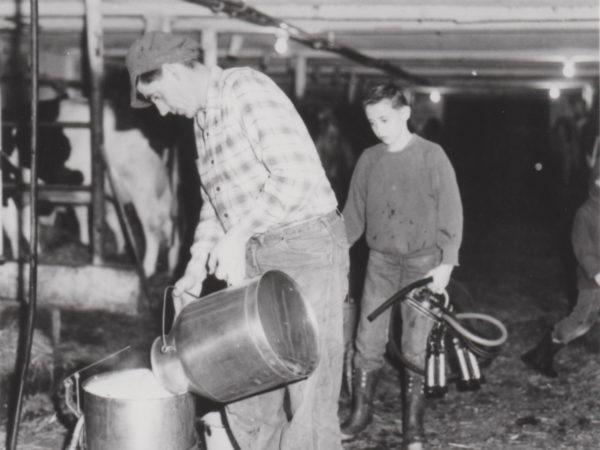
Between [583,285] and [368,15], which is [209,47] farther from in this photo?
[583,285]

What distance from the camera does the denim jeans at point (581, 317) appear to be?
215 inches

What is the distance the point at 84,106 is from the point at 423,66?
5.99 meters

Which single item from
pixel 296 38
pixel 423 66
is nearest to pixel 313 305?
pixel 296 38

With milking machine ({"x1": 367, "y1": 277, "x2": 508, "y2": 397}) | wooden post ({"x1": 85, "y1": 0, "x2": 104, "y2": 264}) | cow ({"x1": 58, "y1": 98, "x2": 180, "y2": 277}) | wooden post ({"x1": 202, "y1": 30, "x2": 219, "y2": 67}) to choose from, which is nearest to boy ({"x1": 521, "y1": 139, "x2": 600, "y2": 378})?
milking machine ({"x1": 367, "y1": 277, "x2": 508, "y2": 397})

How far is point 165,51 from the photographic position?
2.82 m

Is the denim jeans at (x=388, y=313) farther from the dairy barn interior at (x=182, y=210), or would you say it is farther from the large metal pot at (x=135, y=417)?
the large metal pot at (x=135, y=417)

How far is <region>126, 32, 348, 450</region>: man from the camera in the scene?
2816mm

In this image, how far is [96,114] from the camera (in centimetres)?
668

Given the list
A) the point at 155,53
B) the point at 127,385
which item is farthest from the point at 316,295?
the point at 155,53

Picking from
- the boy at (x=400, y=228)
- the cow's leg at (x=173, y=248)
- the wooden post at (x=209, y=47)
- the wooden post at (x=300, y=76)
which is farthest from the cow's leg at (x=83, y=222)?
the boy at (x=400, y=228)

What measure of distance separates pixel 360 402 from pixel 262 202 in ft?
6.36

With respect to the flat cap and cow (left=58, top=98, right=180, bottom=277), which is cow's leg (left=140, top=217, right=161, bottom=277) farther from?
the flat cap

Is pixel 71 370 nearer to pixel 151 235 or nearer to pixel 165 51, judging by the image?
pixel 165 51

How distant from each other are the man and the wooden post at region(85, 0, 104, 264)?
3692 mm
